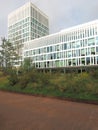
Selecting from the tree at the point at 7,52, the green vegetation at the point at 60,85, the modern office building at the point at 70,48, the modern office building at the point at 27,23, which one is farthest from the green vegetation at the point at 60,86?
the modern office building at the point at 27,23

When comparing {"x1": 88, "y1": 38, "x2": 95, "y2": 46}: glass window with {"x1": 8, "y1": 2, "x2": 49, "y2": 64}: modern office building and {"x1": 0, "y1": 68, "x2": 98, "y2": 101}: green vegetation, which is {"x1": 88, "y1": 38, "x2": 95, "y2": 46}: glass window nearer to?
{"x1": 0, "y1": 68, "x2": 98, "y2": 101}: green vegetation

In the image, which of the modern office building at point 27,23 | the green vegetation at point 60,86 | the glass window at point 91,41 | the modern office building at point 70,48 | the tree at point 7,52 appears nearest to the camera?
the green vegetation at point 60,86

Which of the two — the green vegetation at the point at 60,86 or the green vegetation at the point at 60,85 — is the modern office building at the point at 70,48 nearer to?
the green vegetation at the point at 60,85

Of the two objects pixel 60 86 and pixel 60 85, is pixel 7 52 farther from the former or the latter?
pixel 60 86

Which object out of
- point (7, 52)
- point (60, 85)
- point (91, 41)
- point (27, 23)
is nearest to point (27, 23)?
point (27, 23)

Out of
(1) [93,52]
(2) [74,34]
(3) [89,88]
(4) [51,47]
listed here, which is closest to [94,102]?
(3) [89,88]

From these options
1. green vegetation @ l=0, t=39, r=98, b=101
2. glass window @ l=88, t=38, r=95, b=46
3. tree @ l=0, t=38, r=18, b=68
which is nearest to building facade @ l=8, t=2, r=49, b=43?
glass window @ l=88, t=38, r=95, b=46

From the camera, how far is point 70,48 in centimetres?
6325

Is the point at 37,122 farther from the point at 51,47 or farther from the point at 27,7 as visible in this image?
the point at 27,7

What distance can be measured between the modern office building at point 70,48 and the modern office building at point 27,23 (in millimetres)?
23464

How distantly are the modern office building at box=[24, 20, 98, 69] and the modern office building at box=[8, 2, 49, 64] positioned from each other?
23.5 metres

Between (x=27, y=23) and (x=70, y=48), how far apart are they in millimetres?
45203

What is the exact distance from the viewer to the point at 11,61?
4516cm

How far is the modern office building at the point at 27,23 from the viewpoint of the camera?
319 feet
